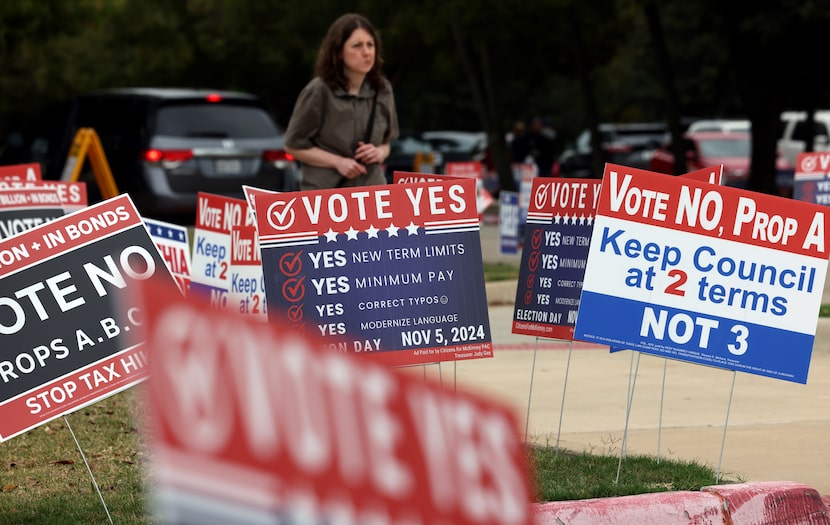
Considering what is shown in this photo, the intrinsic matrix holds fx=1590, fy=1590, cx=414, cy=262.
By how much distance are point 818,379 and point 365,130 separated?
113 inches

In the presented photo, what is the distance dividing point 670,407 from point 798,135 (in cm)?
2842

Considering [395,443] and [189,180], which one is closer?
[395,443]

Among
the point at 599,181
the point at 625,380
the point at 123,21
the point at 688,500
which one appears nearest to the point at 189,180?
the point at 625,380

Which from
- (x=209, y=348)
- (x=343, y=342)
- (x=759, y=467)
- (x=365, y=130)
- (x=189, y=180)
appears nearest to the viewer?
(x=209, y=348)

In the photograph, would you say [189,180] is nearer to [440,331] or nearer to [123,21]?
[440,331]

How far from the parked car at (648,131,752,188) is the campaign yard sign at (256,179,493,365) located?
78.1 feet

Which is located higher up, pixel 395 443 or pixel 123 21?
pixel 395 443

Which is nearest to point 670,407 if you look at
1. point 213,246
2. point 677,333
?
point 677,333

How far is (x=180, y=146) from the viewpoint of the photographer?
17.0 meters

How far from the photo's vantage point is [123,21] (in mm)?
52281

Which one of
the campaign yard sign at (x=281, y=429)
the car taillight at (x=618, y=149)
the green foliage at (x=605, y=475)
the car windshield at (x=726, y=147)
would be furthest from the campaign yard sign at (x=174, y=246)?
the car taillight at (x=618, y=149)

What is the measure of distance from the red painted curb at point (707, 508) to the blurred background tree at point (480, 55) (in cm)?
2177

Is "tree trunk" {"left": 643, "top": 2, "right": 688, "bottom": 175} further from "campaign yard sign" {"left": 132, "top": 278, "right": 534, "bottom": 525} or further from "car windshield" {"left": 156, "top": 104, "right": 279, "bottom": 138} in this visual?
"campaign yard sign" {"left": 132, "top": 278, "right": 534, "bottom": 525}

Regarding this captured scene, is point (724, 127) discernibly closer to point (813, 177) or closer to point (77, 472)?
point (813, 177)
